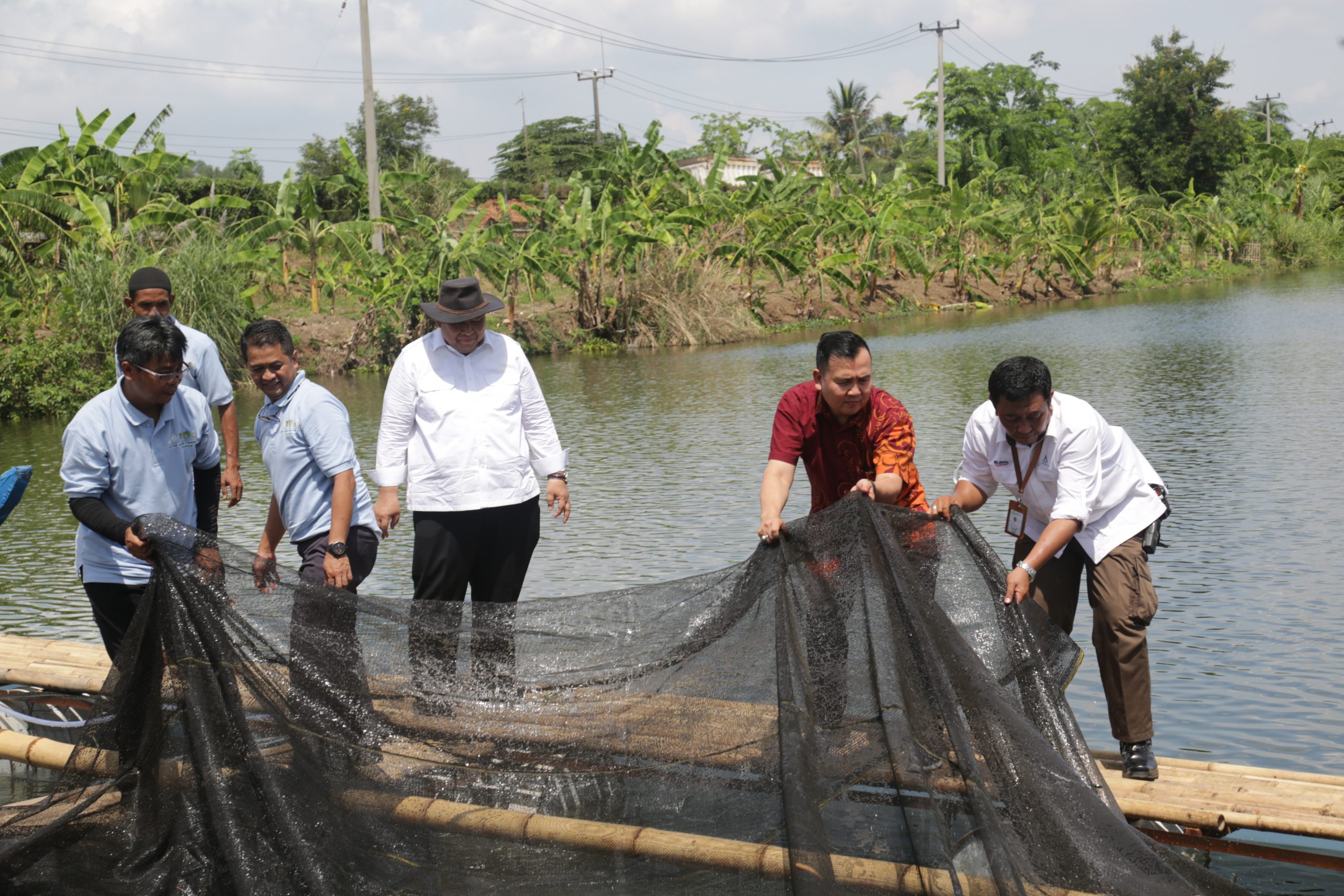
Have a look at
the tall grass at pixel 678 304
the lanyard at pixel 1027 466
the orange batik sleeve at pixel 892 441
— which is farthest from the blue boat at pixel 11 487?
the tall grass at pixel 678 304

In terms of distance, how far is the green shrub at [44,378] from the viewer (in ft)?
53.7

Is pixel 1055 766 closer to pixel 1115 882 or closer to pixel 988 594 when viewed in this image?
pixel 1115 882

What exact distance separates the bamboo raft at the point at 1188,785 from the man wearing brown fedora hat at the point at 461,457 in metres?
1.11

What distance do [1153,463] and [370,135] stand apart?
58.1 feet

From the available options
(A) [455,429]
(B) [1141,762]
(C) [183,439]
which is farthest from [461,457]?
(B) [1141,762]

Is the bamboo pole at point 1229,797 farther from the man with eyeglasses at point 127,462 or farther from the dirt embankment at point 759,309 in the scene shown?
the dirt embankment at point 759,309

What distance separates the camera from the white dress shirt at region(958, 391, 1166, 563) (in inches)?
147

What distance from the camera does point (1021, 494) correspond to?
4023mm

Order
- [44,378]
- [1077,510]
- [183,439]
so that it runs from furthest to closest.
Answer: [44,378], [183,439], [1077,510]

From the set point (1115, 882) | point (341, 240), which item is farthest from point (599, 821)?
point (341, 240)

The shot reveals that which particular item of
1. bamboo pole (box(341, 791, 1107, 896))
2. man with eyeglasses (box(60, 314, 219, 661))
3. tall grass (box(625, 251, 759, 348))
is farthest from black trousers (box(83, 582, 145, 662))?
tall grass (box(625, 251, 759, 348))

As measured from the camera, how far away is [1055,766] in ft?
9.35

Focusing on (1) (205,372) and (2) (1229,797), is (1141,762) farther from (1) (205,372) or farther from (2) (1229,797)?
(1) (205,372)

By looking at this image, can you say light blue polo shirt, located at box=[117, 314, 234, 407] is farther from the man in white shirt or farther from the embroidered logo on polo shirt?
the man in white shirt
